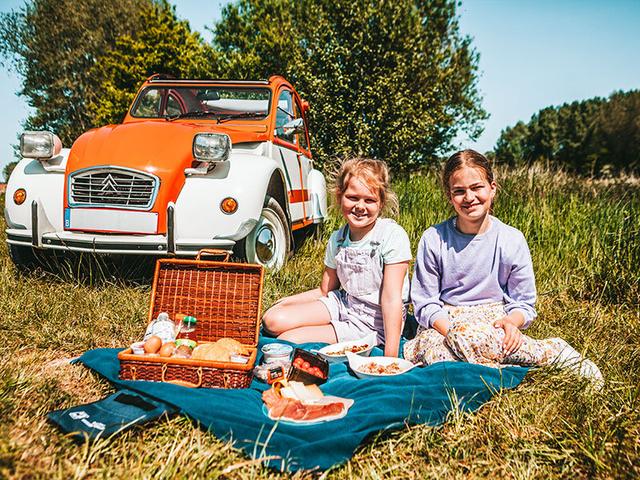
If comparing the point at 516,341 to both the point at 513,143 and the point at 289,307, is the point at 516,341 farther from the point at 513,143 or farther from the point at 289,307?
the point at 513,143

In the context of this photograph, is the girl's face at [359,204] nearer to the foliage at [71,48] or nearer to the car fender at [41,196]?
the car fender at [41,196]

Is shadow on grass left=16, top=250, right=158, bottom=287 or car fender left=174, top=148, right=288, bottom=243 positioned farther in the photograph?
shadow on grass left=16, top=250, right=158, bottom=287

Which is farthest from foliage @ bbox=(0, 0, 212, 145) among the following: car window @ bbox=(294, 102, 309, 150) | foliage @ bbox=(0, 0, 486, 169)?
car window @ bbox=(294, 102, 309, 150)

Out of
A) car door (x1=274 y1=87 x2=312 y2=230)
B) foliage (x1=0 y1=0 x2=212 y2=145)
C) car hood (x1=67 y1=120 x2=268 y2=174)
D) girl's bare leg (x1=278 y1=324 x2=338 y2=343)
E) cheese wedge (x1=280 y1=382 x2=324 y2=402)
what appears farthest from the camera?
foliage (x1=0 y1=0 x2=212 y2=145)

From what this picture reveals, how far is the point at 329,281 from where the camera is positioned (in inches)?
126

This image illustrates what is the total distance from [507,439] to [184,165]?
9.11ft

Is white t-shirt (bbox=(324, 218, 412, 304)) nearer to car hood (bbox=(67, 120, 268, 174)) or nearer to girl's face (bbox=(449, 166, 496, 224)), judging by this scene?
girl's face (bbox=(449, 166, 496, 224))

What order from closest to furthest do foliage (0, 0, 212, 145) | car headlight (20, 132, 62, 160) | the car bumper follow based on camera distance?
1. the car bumper
2. car headlight (20, 132, 62, 160)
3. foliage (0, 0, 212, 145)

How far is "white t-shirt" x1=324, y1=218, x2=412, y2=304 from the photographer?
9.20 ft

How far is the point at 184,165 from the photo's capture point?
11.8 feet

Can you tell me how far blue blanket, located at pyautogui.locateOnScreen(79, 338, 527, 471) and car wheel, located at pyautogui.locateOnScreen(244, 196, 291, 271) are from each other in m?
1.57

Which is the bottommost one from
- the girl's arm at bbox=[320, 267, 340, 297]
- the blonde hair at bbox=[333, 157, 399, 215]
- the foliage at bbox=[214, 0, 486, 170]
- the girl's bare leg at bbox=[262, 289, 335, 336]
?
the girl's bare leg at bbox=[262, 289, 335, 336]

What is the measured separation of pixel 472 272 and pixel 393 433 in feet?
3.82

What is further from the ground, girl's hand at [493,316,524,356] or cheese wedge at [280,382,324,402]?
girl's hand at [493,316,524,356]
